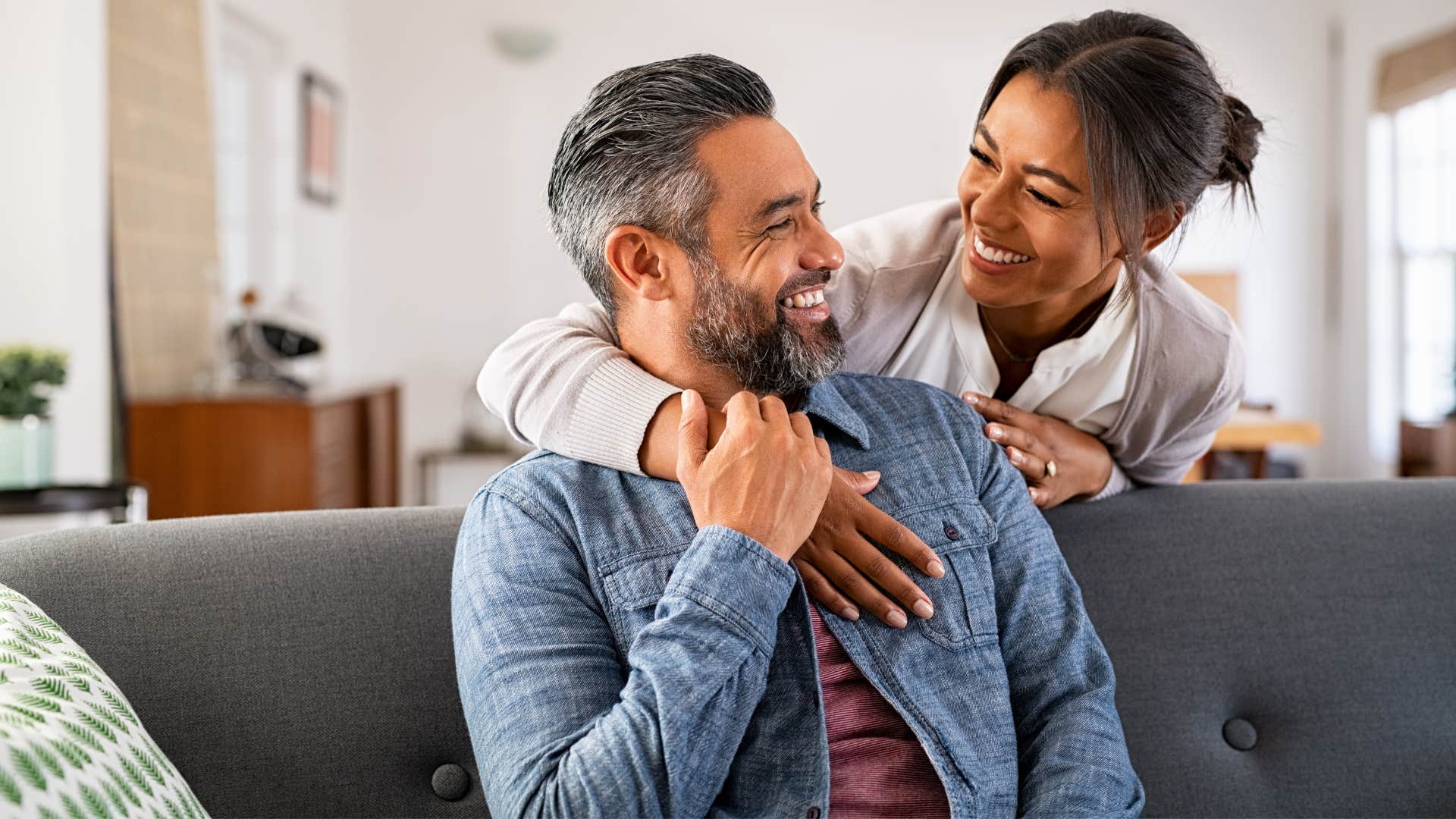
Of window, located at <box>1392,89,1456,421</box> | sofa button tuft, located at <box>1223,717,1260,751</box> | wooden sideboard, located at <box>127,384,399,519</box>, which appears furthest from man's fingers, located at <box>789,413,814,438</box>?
window, located at <box>1392,89,1456,421</box>

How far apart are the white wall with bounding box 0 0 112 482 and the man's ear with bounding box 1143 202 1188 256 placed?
2856 mm

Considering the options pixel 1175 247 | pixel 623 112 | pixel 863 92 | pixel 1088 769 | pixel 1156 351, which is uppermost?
pixel 863 92

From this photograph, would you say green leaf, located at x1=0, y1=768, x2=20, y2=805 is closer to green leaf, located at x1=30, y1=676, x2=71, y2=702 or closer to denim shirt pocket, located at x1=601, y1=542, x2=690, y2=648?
green leaf, located at x1=30, y1=676, x2=71, y2=702

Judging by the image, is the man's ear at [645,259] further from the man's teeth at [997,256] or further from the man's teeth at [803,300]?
the man's teeth at [997,256]

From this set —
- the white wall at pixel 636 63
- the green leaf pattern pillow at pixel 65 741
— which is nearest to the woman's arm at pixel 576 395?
the green leaf pattern pillow at pixel 65 741

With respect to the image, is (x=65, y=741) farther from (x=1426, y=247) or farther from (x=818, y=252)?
(x=1426, y=247)

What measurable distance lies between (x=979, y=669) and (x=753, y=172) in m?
0.57

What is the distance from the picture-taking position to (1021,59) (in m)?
1.55

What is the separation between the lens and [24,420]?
2.65 m

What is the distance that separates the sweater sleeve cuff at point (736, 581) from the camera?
113cm

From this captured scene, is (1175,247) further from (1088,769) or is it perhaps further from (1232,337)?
(1088,769)

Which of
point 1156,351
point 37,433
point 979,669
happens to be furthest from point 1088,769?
point 37,433

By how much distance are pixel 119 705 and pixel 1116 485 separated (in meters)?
1.18

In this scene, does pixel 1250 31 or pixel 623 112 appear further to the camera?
pixel 1250 31
